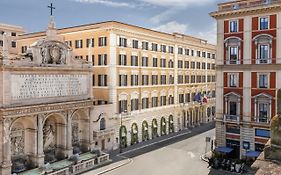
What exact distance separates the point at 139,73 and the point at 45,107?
1886cm

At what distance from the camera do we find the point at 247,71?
36.9 metres

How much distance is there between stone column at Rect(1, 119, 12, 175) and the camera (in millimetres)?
28547

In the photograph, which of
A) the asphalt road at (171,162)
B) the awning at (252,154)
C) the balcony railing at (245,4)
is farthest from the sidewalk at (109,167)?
the balcony railing at (245,4)

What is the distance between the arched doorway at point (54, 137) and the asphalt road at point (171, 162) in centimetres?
680

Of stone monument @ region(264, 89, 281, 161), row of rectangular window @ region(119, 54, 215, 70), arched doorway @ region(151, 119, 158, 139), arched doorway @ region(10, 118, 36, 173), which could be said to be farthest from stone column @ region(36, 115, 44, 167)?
stone monument @ region(264, 89, 281, 161)

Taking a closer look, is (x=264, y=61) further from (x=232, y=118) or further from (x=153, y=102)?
(x=153, y=102)

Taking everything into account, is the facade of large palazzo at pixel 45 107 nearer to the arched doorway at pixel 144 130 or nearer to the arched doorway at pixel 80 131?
the arched doorway at pixel 80 131

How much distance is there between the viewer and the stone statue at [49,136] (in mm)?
34562

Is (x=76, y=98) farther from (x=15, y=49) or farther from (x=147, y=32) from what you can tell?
(x=15, y=49)

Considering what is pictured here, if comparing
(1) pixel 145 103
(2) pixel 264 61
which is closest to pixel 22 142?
(1) pixel 145 103

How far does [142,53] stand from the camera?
1881 inches

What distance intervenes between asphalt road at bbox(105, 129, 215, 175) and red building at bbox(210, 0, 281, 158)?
4834mm

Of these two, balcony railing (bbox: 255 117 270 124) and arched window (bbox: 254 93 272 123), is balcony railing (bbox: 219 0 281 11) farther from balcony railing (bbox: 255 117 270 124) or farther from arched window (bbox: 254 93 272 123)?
balcony railing (bbox: 255 117 270 124)

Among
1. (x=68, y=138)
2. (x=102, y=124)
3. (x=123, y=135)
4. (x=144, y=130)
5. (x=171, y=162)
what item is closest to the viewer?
(x=68, y=138)
